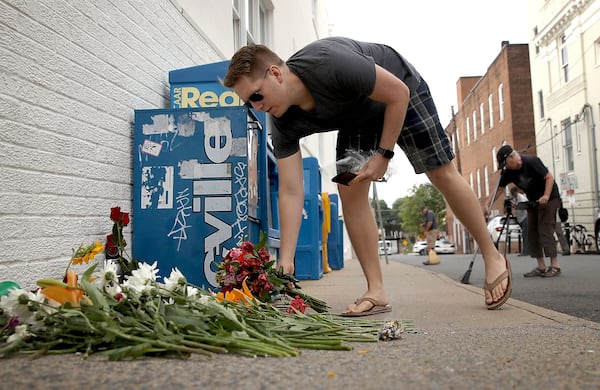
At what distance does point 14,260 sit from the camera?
2969 millimetres

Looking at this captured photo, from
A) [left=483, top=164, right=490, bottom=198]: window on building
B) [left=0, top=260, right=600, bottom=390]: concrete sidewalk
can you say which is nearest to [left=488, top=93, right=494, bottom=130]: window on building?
[left=483, top=164, right=490, bottom=198]: window on building

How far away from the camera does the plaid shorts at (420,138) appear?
11.9 feet

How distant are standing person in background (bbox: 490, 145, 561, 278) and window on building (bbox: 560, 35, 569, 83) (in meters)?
18.3

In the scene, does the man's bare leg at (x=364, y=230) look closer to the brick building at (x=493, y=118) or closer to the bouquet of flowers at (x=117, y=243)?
the bouquet of flowers at (x=117, y=243)

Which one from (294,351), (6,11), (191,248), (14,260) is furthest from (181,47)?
(294,351)

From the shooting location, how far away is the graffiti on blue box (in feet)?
13.8

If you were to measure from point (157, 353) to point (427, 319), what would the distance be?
1824mm

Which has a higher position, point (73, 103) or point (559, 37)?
point (559, 37)

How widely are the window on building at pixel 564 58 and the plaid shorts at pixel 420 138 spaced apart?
22.7 meters

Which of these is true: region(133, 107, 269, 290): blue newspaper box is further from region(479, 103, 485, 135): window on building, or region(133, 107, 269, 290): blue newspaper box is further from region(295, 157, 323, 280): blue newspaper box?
region(479, 103, 485, 135): window on building

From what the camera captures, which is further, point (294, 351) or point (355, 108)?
point (355, 108)

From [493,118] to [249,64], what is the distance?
34.5 metres

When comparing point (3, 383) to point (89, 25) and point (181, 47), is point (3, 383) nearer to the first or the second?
point (89, 25)

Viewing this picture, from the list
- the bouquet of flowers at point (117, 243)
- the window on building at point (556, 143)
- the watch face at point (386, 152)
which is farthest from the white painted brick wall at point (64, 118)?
the window on building at point (556, 143)
